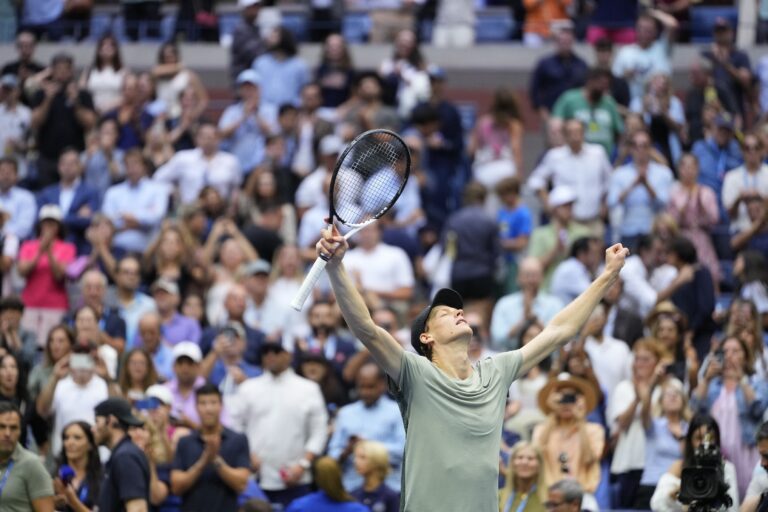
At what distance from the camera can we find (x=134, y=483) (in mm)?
10688

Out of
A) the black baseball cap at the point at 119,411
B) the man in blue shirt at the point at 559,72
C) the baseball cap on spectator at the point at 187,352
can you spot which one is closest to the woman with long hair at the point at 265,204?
the baseball cap on spectator at the point at 187,352

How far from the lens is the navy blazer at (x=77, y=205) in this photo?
17.0 m

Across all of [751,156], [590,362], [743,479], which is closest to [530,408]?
[590,362]

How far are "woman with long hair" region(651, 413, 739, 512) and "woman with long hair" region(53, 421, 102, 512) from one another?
3.51m

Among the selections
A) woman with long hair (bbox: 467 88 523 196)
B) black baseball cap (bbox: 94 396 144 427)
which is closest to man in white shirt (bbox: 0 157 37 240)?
woman with long hair (bbox: 467 88 523 196)

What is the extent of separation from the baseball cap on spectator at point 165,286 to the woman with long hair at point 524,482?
4.32m

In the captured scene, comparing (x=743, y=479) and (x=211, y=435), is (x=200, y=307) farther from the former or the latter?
(x=743, y=479)

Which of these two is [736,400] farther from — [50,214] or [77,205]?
[77,205]

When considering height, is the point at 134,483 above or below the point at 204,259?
above

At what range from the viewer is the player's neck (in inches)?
310

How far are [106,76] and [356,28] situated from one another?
400 cm

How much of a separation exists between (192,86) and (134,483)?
8882 mm

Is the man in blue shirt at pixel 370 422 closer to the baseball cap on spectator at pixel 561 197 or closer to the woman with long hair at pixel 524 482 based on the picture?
the woman with long hair at pixel 524 482

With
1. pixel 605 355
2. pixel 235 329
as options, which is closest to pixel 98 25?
pixel 235 329
